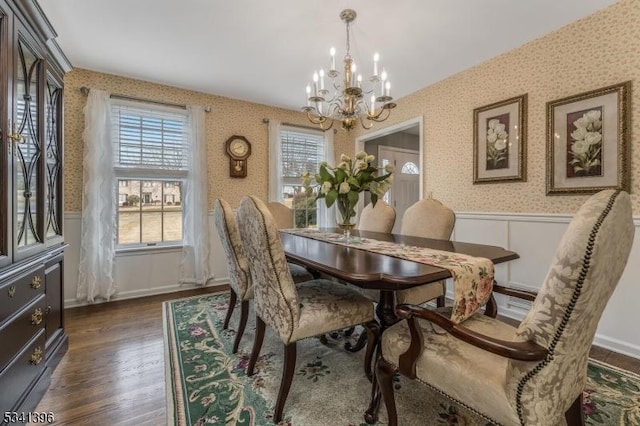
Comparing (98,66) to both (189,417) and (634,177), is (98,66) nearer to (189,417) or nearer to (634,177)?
(189,417)

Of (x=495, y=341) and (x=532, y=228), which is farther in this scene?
(x=532, y=228)

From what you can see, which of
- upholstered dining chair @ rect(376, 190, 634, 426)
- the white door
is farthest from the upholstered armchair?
the white door

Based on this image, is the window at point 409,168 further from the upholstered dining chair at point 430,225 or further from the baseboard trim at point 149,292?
the baseboard trim at point 149,292

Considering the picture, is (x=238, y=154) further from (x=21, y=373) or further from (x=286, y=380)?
(x=286, y=380)

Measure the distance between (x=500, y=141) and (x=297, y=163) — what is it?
2541 millimetres

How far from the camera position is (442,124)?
3248mm

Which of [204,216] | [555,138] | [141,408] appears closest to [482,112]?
[555,138]

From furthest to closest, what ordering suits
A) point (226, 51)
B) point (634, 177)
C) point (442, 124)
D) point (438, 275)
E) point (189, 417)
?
point (442, 124) → point (226, 51) → point (634, 177) → point (189, 417) → point (438, 275)

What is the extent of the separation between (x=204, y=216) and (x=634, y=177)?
385 centimetres

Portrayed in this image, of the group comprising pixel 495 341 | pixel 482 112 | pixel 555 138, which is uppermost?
pixel 482 112

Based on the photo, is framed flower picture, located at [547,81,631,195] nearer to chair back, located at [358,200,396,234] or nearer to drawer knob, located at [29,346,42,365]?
chair back, located at [358,200,396,234]

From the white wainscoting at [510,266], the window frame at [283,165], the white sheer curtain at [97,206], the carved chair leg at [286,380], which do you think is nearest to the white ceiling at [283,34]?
the white sheer curtain at [97,206]

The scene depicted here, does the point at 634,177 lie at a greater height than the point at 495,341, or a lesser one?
greater

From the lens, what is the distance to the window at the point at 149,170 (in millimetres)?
3139
